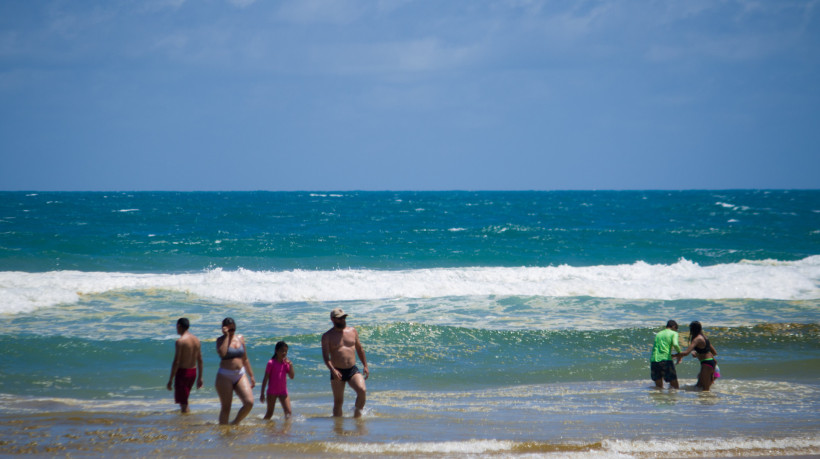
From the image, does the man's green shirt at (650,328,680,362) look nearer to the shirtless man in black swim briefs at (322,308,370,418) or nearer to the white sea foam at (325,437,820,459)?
Answer: the white sea foam at (325,437,820,459)

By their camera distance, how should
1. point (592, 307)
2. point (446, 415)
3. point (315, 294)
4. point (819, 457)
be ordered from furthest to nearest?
1. point (315, 294)
2. point (592, 307)
3. point (446, 415)
4. point (819, 457)

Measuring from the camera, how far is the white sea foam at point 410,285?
1872 cm

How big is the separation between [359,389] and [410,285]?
41.2 feet

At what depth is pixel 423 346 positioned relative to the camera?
42.5 feet

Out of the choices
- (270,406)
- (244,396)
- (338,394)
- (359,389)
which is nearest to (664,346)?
(359,389)

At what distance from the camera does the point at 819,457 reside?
6590 millimetres

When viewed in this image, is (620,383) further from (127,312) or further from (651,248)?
(651,248)

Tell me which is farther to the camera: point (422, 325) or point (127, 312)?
point (127, 312)

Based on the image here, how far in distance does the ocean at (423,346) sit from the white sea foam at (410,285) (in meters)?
0.10

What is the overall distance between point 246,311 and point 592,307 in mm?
8812

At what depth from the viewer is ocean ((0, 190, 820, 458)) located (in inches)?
287

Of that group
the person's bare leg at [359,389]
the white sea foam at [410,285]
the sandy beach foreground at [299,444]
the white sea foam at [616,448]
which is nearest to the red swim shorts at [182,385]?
the sandy beach foreground at [299,444]

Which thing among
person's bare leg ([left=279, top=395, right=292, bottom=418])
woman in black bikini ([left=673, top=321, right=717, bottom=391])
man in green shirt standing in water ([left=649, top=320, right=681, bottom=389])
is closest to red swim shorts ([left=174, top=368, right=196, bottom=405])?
person's bare leg ([left=279, top=395, right=292, bottom=418])

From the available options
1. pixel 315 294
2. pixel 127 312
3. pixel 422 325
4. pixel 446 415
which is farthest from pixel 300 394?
pixel 315 294
